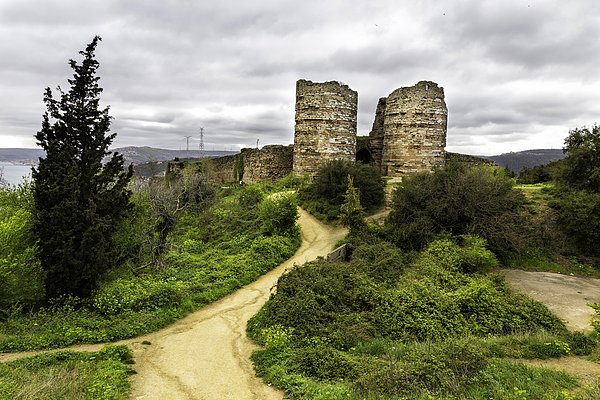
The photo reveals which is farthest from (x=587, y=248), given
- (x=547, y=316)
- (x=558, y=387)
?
(x=558, y=387)

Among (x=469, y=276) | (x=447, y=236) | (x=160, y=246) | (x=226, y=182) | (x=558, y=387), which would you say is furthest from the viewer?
(x=226, y=182)

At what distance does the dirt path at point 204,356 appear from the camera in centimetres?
663

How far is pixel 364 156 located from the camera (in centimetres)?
2850

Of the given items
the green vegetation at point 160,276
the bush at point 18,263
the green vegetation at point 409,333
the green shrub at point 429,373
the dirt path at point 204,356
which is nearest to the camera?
the green shrub at point 429,373

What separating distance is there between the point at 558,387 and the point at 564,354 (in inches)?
71.7

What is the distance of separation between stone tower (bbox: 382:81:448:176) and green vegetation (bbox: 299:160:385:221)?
4785 millimetres

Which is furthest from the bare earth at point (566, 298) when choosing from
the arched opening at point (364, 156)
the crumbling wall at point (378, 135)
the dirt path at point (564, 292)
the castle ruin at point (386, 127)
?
the arched opening at point (364, 156)

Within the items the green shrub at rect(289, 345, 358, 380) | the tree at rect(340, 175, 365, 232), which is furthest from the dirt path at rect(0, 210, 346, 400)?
the tree at rect(340, 175, 365, 232)

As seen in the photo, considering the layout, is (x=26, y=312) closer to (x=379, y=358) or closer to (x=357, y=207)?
(x=379, y=358)

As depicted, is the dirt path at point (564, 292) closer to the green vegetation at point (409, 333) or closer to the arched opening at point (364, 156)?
the green vegetation at point (409, 333)

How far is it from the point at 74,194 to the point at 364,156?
21.7 meters

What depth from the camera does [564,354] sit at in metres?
7.39

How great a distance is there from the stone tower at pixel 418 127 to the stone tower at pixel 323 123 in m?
2.93

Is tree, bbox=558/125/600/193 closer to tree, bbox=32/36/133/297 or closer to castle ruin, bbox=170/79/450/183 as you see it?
castle ruin, bbox=170/79/450/183
